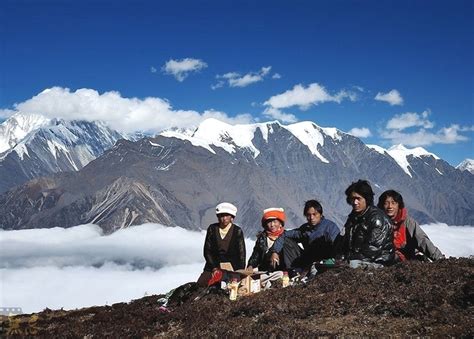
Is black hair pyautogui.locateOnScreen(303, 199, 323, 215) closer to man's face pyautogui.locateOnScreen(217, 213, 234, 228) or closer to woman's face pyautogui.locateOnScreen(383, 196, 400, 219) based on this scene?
woman's face pyautogui.locateOnScreen(383, 196, 400, 219)

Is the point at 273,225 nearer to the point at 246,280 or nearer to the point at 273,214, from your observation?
the point at 273,214

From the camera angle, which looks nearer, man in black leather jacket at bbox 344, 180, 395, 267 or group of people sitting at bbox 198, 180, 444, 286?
man in black leather jacket at bbox 344, 180, 395, 267

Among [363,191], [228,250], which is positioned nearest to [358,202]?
[363,191]

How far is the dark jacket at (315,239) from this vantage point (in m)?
17.5

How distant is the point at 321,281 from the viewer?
14828 millimetres

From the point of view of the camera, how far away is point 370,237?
603 inches

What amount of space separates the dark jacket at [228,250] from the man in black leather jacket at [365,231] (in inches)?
136

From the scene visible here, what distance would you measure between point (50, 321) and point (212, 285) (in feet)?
20.5

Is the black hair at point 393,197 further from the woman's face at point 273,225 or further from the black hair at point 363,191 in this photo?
the woman's face at point 273,225

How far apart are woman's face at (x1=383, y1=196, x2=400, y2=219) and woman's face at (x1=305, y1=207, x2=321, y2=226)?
7.36 feet

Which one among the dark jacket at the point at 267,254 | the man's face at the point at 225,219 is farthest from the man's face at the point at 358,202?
the man's face at the point at 225,219

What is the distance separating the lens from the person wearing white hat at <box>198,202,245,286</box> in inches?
671

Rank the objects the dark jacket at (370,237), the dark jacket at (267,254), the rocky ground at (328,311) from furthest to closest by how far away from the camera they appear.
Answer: the dark jacket at (267,254) → the dark jacket at (370,237) → the rocky ground at (328,311)

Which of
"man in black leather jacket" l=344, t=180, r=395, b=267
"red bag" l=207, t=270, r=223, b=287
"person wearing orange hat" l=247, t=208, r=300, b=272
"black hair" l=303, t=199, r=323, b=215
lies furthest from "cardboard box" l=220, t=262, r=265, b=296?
"man in black leather jacket" l=344, t=180, r=395, b=267
